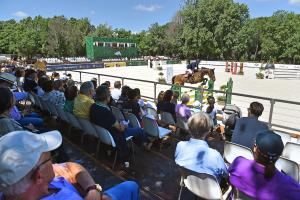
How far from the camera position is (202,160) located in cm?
296

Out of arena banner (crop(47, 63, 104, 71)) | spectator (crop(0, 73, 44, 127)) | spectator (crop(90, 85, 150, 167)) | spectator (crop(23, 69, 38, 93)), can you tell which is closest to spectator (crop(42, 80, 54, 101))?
spectator (crop(0, 73, 44, 127))

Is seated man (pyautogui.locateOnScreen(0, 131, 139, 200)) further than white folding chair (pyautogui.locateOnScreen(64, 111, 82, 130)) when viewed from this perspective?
No

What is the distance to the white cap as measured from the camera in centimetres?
143

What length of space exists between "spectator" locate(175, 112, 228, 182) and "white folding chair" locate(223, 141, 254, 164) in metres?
0.51

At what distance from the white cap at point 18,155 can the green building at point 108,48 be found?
5162 cm

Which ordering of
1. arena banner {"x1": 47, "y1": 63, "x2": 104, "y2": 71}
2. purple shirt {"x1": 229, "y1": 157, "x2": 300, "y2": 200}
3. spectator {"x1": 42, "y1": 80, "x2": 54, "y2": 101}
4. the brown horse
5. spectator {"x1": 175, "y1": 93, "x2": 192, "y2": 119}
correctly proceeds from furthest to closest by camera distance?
arena banner {"x1": 47, "y1": 63, "x2": 104, "y2": 71}
the brown horse
spectator {"x1": 42, "y1": 80, "x2": 54, "y2": 101}
spectator {"x1": 175, "y1": 93, "x2": 192, "y2": 119}
purple shirt {"x1": 229, "y1": 157, "x2": 300, "y2": 200}

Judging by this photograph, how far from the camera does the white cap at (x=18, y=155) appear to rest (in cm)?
143

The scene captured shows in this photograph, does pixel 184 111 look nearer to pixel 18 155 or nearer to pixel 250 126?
pixel 250 126

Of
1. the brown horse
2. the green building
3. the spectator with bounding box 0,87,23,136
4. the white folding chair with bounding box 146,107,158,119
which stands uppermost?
the green building

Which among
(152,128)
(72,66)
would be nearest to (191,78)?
(152,128)

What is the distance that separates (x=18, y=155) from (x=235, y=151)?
9.19 ft

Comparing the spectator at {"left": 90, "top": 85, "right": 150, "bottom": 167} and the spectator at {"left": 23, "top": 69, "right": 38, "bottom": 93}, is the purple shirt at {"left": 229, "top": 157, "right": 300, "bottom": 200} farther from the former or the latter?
the spectator at {"left": 23, "top": 69, "right": 38, "bottom": 93}

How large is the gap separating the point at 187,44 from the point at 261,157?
56.5 m

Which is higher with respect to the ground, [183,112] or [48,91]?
[48,91]
